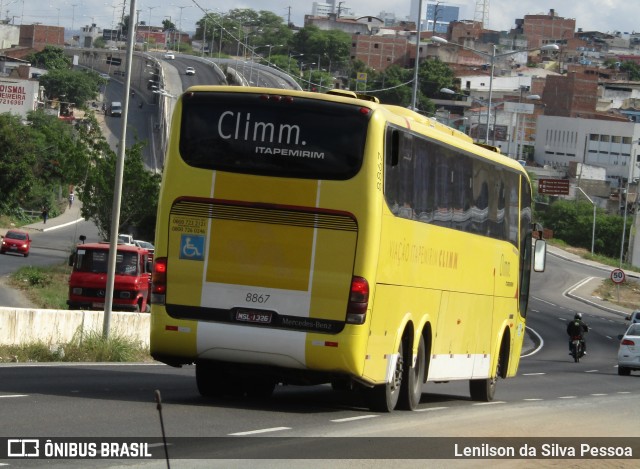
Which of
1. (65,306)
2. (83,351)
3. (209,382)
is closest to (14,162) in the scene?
(65,306)

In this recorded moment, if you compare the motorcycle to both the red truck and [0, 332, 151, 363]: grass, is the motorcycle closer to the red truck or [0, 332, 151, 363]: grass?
the red truck

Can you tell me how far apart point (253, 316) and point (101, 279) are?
2404 centimetres

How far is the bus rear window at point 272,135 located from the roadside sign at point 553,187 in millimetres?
130398

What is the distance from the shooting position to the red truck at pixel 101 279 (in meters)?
39.0

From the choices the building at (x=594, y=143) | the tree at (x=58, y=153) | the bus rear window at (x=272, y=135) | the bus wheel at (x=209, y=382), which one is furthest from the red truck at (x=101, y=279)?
the building at (x=594, y=143)

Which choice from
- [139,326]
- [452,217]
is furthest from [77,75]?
[452,217]

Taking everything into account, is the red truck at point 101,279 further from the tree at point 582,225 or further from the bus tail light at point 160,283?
the tree at point 582,225

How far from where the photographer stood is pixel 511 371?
2358cm

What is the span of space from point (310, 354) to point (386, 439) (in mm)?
1913

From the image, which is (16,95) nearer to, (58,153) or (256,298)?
(58,153)

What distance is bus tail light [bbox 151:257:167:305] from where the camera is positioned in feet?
52.1

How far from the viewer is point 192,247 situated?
1577 cm

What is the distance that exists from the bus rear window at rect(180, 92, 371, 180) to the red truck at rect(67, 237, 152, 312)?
23.3 m

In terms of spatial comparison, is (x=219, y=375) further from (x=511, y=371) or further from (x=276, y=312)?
(x=511, y=371)
